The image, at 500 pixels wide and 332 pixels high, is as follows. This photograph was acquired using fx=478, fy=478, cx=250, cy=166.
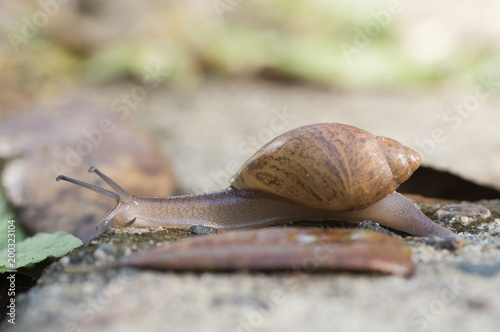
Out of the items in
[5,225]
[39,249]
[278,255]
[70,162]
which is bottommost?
[5,225]

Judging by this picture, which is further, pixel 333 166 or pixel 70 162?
pixel 70 162

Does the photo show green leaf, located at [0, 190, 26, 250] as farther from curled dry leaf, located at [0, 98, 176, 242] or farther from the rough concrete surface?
the rough concrete surface

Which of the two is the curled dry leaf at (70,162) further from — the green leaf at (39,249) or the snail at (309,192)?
the snail at (309,192)

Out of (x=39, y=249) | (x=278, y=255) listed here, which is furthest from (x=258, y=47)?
Result: (x=278, y=255)

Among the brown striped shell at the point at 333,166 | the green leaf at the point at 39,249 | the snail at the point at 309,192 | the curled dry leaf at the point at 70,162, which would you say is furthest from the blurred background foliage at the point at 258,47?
the brown striped shell at the point at 333,166

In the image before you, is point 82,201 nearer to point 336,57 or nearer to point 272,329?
point 272,329

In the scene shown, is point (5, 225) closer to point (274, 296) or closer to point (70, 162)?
point (70, 162)

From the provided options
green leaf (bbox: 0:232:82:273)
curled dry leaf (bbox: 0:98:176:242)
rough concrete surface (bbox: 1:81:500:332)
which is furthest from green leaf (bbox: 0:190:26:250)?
rough concrete surface (bbox: 1:81:500:332)

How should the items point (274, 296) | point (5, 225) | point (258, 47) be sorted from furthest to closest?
1. point (258, 47)
2. point (5, 225)
3. point (274, 296)
